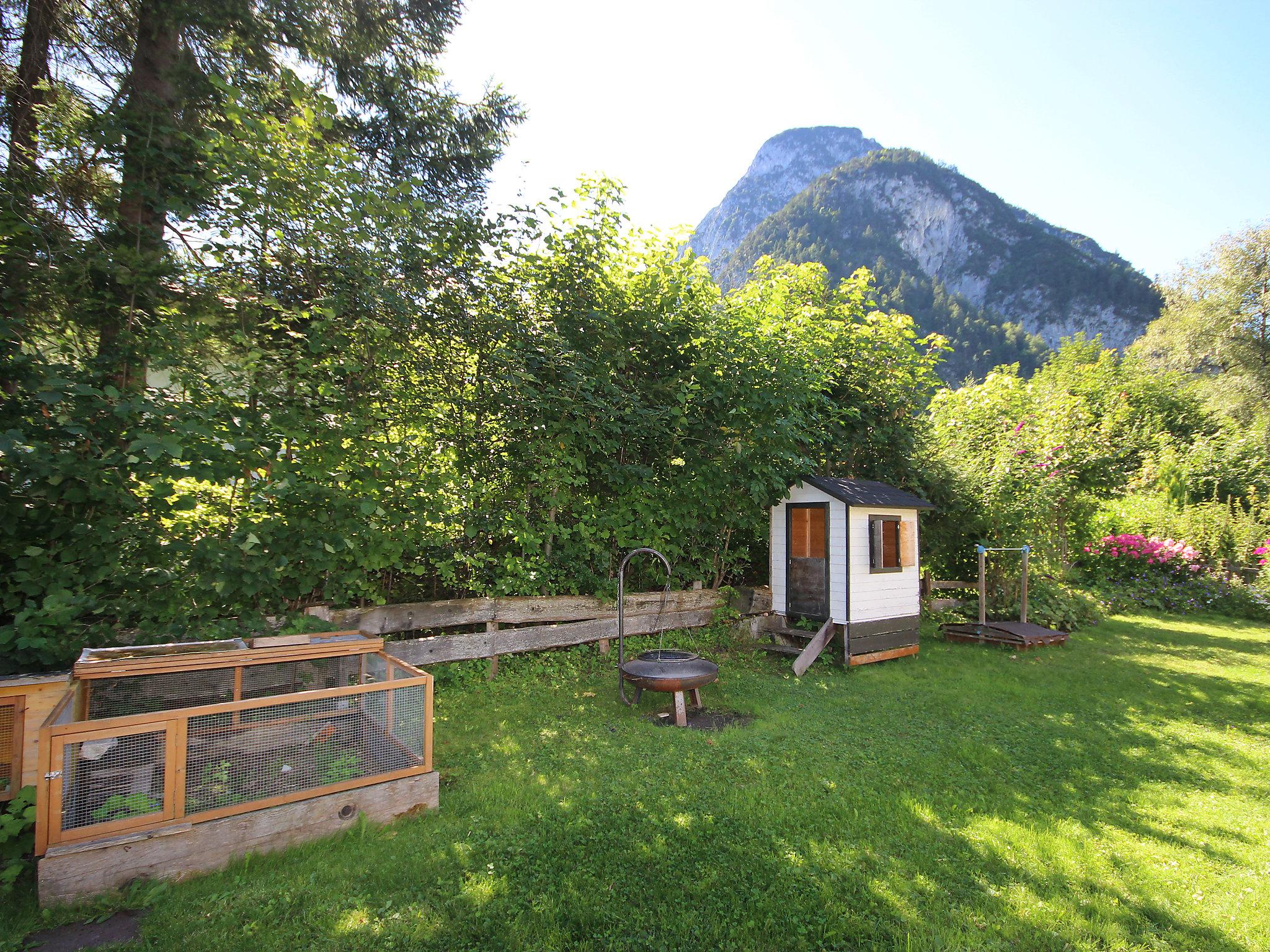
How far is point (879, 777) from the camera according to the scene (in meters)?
4.48

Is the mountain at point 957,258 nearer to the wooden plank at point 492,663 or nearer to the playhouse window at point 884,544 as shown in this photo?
the playhouse window at point 884,544

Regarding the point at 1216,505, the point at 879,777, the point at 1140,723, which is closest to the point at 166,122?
the point at 879,777

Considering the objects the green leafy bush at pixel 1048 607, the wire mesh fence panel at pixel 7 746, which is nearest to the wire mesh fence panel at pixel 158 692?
the wire mesh fence panel at pixel 7 746

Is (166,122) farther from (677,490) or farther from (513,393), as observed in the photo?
(677,490)

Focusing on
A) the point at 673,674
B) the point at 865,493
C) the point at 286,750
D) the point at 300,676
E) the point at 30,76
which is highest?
the point at 30,76

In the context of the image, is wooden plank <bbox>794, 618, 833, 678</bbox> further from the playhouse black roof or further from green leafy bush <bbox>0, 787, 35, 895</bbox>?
green leafy bush <bbox>0, 787, 35, 895</bbox>

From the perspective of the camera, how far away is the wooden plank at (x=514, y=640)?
19.6 ft

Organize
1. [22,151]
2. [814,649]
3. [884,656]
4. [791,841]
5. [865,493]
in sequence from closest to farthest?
[791,841], [22,151], [814,649], [884,656], [865,493]

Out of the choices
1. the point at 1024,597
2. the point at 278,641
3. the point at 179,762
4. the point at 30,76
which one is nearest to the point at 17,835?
the point at 179,762

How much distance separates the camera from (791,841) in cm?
354

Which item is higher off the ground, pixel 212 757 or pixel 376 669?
pixel 376 669

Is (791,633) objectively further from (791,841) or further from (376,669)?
(376,669)

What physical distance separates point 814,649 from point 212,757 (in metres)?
6.38

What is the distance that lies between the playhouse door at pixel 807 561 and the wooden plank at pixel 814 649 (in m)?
0.19
